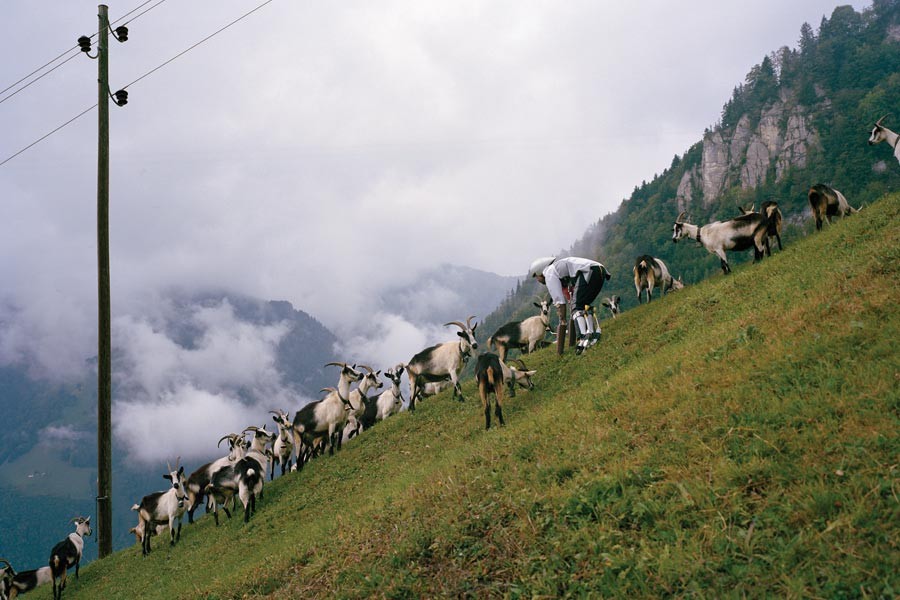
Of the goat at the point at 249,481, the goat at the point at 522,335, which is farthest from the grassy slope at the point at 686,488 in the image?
the goat at the point at 522,335

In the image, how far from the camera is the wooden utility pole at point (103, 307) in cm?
1614

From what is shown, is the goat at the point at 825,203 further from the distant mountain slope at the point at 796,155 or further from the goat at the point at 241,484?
the distant mountain slope at the point at 796,155

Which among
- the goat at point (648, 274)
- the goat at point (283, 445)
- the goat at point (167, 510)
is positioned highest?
the goat at point (648, 274)

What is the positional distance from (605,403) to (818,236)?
1103 centimetres

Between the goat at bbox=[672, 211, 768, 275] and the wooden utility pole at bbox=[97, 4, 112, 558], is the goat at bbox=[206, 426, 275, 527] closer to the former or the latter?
the wooden utility pole at bbox=[97, 4, 112, 558]

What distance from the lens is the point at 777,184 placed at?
568 ft

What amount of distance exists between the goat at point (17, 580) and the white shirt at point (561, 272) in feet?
71.4

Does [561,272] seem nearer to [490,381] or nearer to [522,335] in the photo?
[490,381]

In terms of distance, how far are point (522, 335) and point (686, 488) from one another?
686 inches

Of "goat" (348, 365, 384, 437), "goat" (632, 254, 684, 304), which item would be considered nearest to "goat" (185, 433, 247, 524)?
"goat" (348, 365, 384, 437)

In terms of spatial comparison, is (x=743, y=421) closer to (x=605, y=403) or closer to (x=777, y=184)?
(x=605, y=403)

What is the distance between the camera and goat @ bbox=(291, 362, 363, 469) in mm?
18969

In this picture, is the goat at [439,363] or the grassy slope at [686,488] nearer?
the grassy slope at [686,488]

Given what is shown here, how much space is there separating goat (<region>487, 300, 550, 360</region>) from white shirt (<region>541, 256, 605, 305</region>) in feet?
24.3
